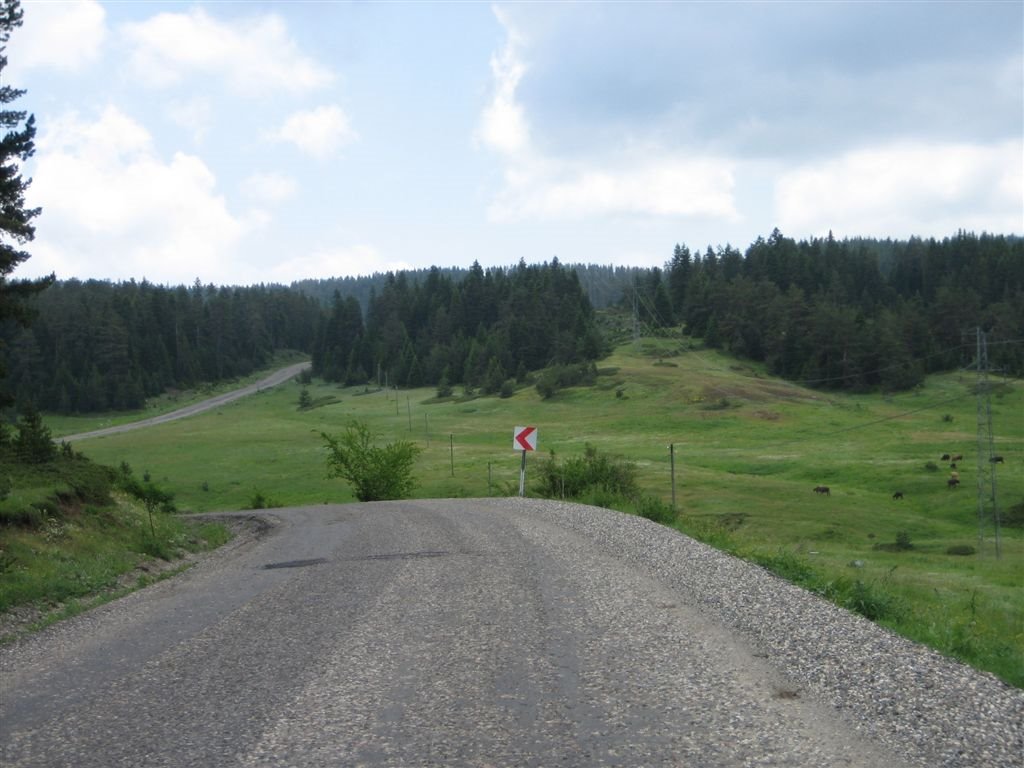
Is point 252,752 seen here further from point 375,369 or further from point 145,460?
point 375,369

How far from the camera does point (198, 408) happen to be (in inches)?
5502

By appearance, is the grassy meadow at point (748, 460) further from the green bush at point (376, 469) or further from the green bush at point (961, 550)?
the green bush at point (376, 469)

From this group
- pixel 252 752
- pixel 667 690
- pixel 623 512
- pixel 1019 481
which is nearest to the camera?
pixel 252 752

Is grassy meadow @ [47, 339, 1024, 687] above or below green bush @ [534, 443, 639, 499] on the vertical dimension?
below

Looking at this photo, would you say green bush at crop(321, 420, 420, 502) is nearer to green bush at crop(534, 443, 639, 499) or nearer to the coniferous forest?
green bush at crop(534, 443, 639, 499)

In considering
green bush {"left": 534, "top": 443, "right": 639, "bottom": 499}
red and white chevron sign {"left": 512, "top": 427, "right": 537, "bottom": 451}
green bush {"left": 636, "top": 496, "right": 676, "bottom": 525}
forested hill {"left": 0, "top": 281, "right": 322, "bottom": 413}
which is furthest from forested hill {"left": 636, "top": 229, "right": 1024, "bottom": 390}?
green bush {"left": 636, "top": 496, "right": 676, "bottom": 525}

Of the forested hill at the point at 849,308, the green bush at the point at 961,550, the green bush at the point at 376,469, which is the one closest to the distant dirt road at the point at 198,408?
the green bush at the point at 376,469

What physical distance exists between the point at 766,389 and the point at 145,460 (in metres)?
75.5

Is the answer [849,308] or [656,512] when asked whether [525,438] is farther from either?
[849,308]

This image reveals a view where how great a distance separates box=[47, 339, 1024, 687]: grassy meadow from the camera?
17938 mm

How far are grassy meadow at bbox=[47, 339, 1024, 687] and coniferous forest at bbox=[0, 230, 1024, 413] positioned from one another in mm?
7310

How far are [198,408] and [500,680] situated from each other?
14042 centimetres

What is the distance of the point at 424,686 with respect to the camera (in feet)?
25.0

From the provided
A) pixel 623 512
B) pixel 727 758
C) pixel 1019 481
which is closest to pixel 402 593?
pixel 727 758
